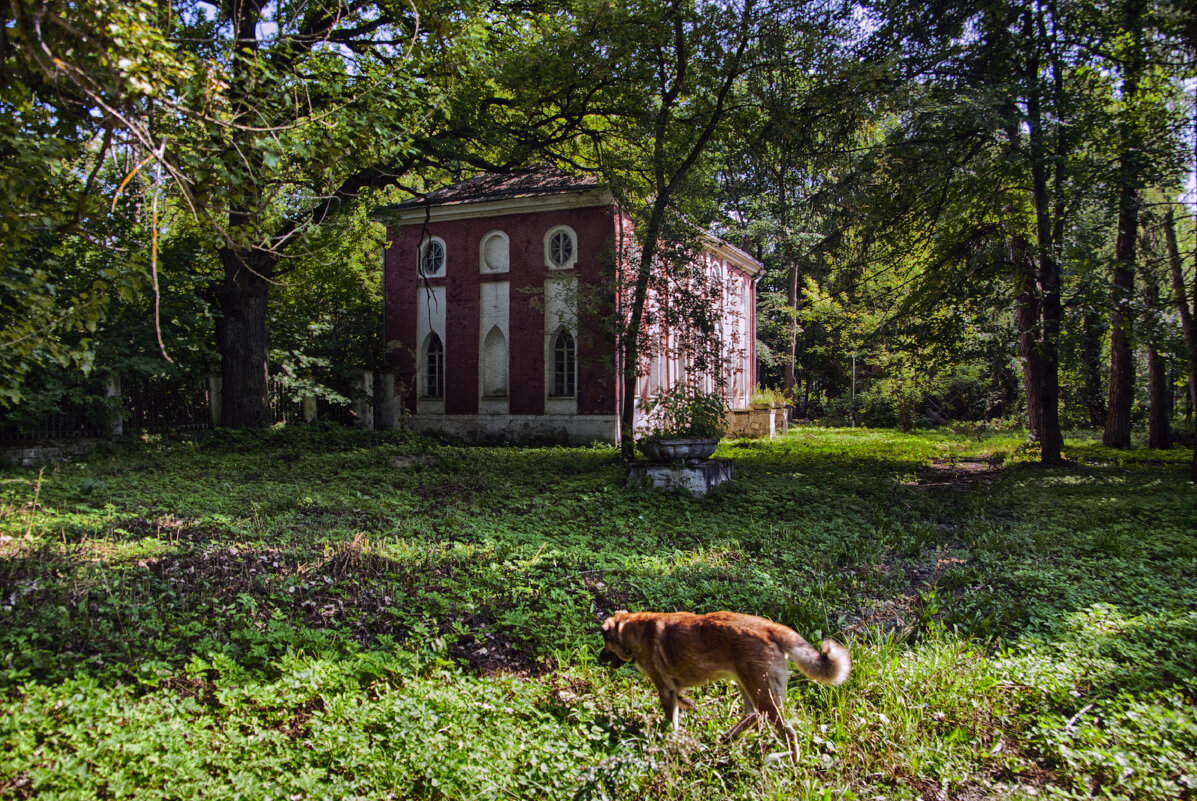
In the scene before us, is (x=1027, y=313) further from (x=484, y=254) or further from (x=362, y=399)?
→ (x=362, y=399)

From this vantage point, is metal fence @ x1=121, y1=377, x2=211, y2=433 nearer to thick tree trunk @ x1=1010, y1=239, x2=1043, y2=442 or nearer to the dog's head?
the dog's head

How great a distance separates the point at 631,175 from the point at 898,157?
5.42m

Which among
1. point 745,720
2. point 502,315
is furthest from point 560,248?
point 745,720

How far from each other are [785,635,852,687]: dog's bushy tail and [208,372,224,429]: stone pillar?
54.3 feet

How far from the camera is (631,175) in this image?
1431cm

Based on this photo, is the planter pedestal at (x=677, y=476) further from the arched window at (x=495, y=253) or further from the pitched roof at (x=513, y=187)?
the arched window at (x=495, y=253)

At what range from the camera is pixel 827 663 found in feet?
9.70

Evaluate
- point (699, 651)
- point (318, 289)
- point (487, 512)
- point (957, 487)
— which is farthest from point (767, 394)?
point (699, 651)

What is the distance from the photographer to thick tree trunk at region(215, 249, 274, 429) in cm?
1541

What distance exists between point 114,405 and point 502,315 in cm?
1005

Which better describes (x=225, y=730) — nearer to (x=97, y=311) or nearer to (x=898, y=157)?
(x=97, y=311)

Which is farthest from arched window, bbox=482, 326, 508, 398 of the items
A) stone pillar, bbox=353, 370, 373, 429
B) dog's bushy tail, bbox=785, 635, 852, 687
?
dog's bushy tail, bbox=785, 635, 852, 687

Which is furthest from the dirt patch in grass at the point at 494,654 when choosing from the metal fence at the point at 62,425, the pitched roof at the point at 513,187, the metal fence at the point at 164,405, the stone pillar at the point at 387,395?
the stone pillar at the point at 387,395

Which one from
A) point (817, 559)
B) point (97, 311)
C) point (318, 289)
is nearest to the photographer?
point (97, 311)
